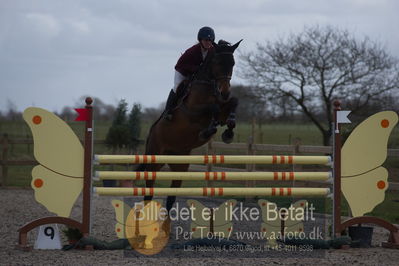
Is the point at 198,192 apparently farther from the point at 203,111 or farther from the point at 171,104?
the point at 171,104

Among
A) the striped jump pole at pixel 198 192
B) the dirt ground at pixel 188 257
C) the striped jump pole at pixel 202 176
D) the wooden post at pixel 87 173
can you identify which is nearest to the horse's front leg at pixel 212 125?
the striped jump pole at pixel 202 176

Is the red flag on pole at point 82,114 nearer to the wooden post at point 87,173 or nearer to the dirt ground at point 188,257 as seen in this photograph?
the wooden post at point 87,173

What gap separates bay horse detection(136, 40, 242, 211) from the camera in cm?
595

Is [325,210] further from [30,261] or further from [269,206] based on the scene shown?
[30,261]

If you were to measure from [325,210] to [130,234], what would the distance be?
410cm

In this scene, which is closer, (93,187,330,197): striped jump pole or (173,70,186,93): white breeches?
(93,187,330,197): striped jump pole

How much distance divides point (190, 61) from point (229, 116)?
904 mm

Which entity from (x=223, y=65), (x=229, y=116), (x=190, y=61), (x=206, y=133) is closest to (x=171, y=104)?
(x=190, y=61)

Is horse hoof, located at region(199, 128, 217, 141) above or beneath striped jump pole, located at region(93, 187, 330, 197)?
above

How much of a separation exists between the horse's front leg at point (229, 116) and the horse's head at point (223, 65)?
0.10 m

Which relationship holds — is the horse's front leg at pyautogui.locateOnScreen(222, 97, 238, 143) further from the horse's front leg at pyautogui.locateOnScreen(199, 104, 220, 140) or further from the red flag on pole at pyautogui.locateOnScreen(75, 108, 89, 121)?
the red flag on pole at pyautogui.locateOnScreen(75, 108, 89, 121)

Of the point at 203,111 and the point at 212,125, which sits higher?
the point at 203,111

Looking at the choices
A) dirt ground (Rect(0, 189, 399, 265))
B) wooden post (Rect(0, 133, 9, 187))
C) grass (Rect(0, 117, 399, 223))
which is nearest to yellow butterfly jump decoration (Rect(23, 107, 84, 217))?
dirt ground (Rect(0, 189, 399, 265))

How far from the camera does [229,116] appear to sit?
19.7 feet
